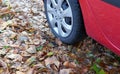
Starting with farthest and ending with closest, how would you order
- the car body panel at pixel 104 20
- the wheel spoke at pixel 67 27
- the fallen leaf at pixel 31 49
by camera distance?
the fallen leaf at pixel 31 49 < the wheel spoke at pixel 67 27 < the car body panel at pixel 104 20

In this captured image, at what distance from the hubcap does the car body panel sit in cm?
43

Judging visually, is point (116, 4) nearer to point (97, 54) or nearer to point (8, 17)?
point (97, 54)

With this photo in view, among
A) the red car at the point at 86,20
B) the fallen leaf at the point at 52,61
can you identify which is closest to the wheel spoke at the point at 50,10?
the red car at the point at 86,20

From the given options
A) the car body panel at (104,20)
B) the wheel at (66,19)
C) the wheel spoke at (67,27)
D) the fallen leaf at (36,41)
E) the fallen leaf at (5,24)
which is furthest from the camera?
the fallen leaf at (5,24)

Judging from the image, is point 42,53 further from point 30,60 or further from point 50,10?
point 50,10

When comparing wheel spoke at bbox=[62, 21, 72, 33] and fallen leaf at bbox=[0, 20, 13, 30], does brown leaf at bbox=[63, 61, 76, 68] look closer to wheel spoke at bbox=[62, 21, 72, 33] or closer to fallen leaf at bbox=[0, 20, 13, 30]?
wheel spoke at bbox=[62, 21, 72, 33]

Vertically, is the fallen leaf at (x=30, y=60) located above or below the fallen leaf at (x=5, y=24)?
below

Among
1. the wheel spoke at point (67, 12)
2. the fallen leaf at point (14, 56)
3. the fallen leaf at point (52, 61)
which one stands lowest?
the fallen leaf at point (52, 61)

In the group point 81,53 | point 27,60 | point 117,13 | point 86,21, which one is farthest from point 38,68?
point 117,13

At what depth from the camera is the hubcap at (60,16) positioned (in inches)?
118

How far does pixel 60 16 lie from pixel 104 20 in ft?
3.01

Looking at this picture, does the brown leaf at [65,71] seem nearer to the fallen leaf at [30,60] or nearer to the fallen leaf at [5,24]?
the fallen leaf at [30,60]

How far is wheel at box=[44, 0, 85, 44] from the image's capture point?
278cm

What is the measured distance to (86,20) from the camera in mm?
2562
